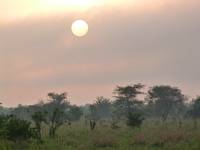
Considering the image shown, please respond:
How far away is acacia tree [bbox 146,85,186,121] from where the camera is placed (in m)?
88.1

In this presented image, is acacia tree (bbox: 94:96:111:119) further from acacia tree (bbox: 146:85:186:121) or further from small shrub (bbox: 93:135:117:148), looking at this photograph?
small shrub (bbox: 93:135:117:148)

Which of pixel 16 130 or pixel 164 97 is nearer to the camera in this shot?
pixel 16 130

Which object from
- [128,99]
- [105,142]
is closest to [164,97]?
[128,99]

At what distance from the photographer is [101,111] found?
346 feet

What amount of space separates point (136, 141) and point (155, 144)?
150cm

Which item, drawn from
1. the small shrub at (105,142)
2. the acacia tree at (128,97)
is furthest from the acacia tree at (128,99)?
the small shrub at (105,142)

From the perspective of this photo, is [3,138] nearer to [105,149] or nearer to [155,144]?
[105,149]

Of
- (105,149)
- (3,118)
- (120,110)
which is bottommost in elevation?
(105,149)

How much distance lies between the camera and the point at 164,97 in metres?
88.1

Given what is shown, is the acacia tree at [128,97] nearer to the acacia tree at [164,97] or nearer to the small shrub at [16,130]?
the acacia tree at [164,97]

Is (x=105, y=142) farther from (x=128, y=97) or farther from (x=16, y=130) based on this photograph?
(x=128, y=97)

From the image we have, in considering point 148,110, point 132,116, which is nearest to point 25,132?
point 132,116

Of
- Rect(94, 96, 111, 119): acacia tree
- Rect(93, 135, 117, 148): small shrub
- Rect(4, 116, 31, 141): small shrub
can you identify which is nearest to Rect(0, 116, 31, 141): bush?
Rect(4, 116, 31, 141): small shrub

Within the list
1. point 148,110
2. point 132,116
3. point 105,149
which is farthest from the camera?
point 148,110
